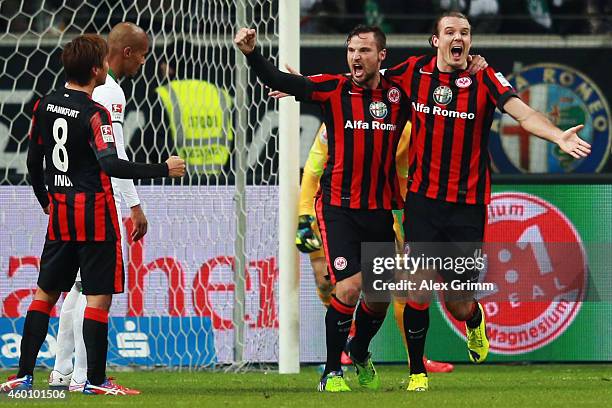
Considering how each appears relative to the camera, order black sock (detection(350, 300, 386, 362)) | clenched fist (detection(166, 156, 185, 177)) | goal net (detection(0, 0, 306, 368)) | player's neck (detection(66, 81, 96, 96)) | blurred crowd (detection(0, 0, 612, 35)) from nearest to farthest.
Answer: clenched fist (detection(166, 156, 185, 177)) < player's neck (detection(66, 81, 96, 96)) < black sock (detection(350, 300, 386, 362)) < goal net (detection(0, 0, 306, 368)) < blurred crowd (detection(0, 0, 612, 35))

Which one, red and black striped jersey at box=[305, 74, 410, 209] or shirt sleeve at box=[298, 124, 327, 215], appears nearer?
red and black striped jersey at box=[305, 74, 410, 209]

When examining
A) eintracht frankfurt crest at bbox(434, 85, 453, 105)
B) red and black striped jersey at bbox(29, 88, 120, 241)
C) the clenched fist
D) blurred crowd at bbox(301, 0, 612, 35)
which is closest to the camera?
the clenched fist

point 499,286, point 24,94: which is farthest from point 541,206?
point 24,94

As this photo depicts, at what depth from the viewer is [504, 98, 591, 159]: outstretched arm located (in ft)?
19.5

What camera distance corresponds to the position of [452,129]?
6797mm

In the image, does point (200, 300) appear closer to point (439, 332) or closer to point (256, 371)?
point (256, 371)

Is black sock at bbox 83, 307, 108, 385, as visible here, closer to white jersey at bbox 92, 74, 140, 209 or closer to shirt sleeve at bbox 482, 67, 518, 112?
white jersey at bbox 92, 74, 140, 209

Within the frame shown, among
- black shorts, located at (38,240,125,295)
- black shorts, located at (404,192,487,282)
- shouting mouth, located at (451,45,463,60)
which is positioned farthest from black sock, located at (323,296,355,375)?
shouting mouth, located at (451,45,463,60)

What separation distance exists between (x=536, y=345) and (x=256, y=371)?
6.55ft

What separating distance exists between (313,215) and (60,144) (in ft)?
7.78

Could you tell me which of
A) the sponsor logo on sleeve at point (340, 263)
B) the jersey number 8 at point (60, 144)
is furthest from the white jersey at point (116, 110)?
the sponsor logo on sleeve at point (340, 263)

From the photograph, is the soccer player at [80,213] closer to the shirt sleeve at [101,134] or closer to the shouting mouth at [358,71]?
the shirt sleeve at [101,134]

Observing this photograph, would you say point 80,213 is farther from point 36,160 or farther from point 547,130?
point 547,130

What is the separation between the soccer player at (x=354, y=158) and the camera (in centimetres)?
692
